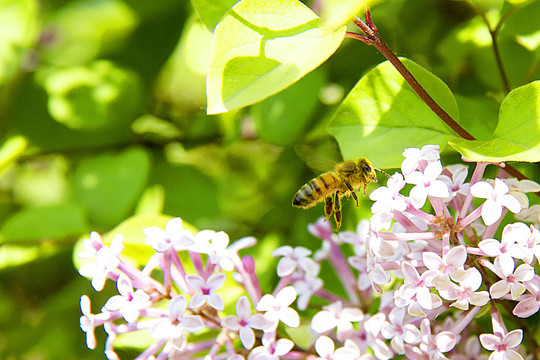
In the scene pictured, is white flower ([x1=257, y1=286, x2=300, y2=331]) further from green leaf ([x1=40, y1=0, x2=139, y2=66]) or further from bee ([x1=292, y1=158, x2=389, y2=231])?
green leaf ([x1=40, y1=0, x2=139, y2=66])

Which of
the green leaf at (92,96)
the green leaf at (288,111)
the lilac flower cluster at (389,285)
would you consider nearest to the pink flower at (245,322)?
the lilac flower cluster at (389,285)

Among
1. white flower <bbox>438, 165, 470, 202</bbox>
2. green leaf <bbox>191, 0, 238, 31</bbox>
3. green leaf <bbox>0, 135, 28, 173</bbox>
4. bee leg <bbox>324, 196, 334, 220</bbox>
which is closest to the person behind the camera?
white flower <bbox>438, 165, 470, 202</bbox>

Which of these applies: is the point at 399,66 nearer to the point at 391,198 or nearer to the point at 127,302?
the point at 391,198

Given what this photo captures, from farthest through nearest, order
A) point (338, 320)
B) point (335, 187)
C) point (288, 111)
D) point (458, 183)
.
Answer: point (288, 111) → point (335, 187) → point (338, 320) → point (458, 183)

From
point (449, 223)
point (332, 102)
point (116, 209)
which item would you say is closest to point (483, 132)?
point (449, 223)

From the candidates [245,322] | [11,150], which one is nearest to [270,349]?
[245,322]

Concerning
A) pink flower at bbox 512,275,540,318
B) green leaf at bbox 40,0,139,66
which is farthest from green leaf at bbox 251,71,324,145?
pink flower at bbox 512,275,540,318

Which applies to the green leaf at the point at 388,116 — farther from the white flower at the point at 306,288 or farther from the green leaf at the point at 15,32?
the green leaf at the point at 15,32
